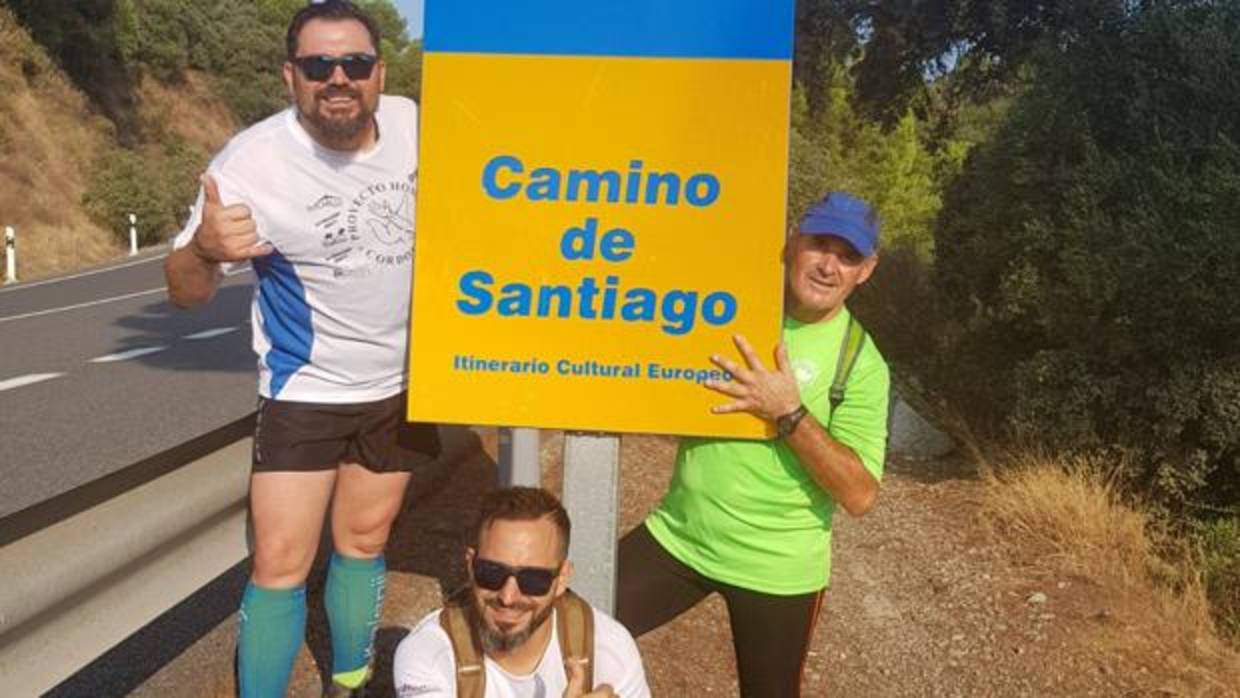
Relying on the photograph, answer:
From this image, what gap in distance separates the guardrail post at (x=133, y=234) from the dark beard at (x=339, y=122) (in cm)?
2537

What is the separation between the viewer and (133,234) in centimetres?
2675

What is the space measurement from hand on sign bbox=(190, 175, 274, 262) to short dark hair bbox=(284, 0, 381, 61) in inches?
14.1

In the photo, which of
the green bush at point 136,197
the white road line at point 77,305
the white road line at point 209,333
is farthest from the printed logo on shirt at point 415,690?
the green bush at point 136,197

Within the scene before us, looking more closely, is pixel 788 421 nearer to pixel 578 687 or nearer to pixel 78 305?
pixel 578 687

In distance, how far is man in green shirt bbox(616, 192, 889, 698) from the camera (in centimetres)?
260

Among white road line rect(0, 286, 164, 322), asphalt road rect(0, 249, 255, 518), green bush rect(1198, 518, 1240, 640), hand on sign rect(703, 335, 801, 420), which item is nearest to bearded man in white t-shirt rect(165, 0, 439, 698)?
hand on sign rect(703, 335, 801, 420)

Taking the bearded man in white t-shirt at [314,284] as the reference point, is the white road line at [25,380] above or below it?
below

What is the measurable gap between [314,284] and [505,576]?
0.94 m

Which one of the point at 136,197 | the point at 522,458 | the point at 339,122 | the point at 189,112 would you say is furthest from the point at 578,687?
the point at 189,112

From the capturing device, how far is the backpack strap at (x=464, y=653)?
2.33 m

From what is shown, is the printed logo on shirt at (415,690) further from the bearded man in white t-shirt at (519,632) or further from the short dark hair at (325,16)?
the short dark hair at (325,16)

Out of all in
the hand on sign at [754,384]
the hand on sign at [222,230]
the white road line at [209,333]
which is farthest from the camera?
the white road line at [209,333]

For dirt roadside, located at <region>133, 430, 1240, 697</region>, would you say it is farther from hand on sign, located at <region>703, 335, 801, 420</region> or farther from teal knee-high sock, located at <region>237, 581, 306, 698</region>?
hand on sign, located at <region>703, 335, 801, 420</region>

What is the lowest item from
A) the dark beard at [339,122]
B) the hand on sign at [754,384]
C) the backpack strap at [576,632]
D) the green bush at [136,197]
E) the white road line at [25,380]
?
the white road line at [25,380]
